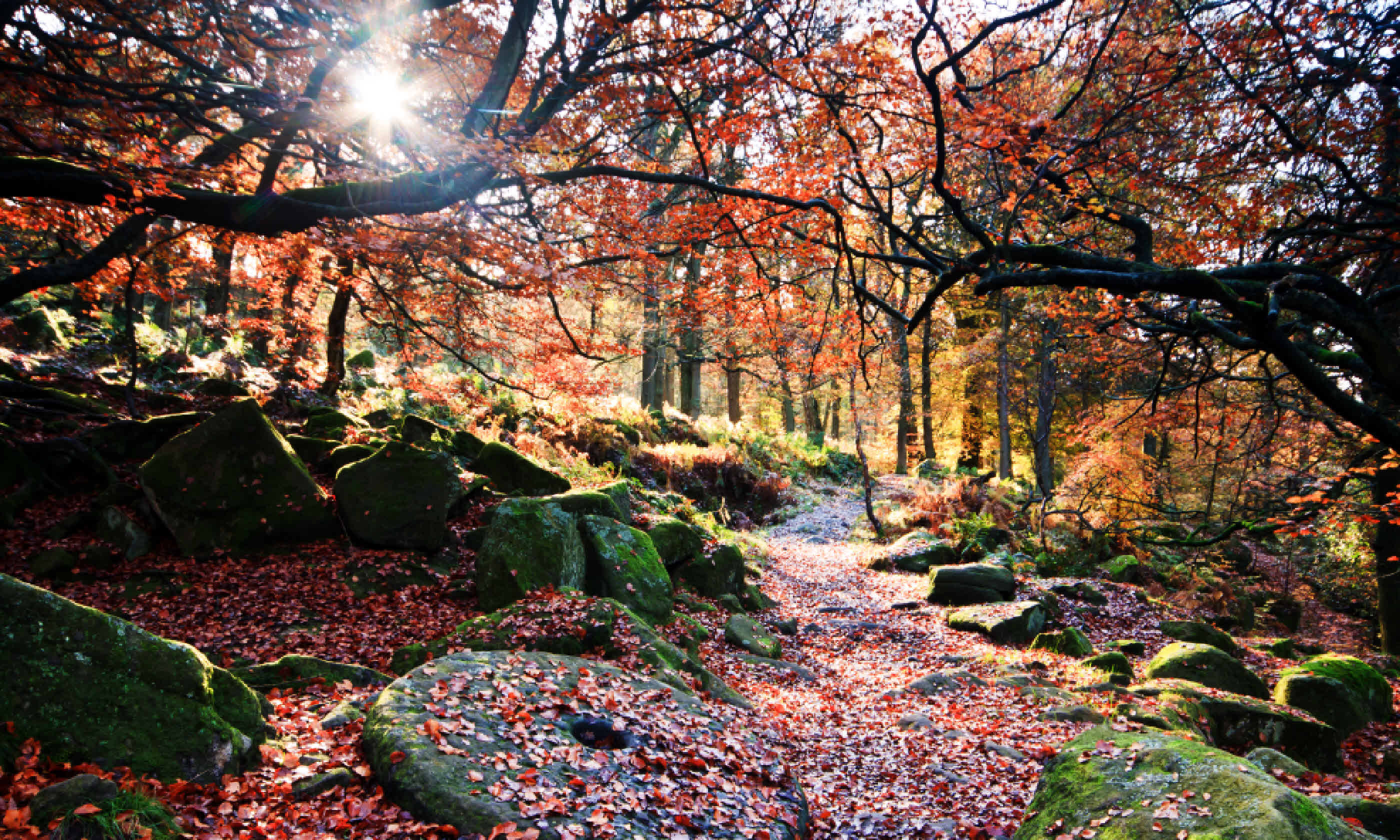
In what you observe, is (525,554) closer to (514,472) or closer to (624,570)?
(624,570)

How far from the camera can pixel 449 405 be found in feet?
41.0

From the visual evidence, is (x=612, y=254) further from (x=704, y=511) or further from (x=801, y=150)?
(x=704, y=511)

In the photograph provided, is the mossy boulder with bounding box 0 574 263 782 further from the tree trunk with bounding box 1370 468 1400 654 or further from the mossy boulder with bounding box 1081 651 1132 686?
the tree trunk with bounding box 1370 468 1400 654

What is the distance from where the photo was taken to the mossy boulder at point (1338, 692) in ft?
21.5

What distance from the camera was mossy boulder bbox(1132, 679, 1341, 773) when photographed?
5789 millimetres

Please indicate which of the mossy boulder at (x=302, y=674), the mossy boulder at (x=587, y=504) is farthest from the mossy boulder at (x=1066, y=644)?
the mossy boulder at (x=302, y=674)

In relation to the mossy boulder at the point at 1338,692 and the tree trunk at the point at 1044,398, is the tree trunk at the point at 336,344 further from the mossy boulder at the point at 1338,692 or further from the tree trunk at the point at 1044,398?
the tree trunk at the point at 1044,398

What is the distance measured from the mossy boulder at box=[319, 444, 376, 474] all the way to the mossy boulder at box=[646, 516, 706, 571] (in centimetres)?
410

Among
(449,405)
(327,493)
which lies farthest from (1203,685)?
(449,405)

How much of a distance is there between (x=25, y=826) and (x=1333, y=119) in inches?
392

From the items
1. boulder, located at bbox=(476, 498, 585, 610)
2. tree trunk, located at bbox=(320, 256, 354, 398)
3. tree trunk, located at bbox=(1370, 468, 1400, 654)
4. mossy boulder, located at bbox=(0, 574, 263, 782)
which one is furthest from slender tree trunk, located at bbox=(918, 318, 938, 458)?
mossy boulder, located at bbox=(0, 574, 263, 782)

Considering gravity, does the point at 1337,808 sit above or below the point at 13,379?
below

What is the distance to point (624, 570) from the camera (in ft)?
25.1

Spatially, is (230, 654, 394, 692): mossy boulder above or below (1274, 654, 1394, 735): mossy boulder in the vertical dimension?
above
